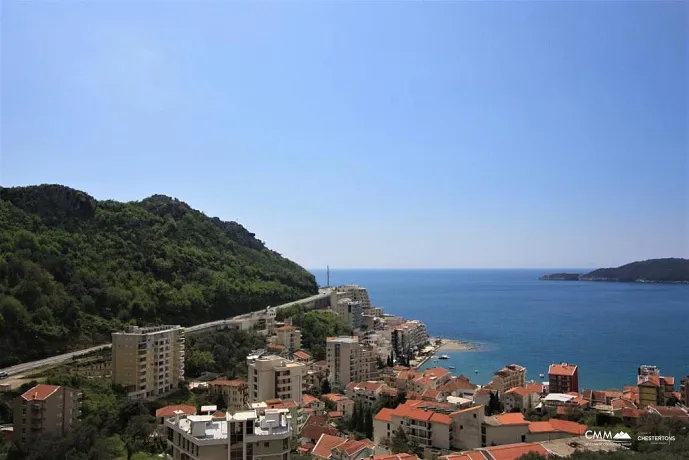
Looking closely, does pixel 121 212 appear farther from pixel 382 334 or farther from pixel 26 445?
pixel 26 445

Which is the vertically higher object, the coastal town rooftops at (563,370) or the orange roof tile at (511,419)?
the orange roof tile at (511,419)

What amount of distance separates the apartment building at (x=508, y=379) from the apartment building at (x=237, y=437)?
9.73 meters

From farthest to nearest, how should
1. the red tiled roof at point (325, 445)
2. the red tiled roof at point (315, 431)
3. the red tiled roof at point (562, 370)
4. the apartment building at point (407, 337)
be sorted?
the apartment building at point (407, 337) < the red tiled roof at point (562, 370) < the red tiled roof at point (315, 431) < the red tiled roof at point (325, 445)

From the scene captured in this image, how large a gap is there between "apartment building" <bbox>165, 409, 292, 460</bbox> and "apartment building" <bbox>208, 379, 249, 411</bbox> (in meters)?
6.93

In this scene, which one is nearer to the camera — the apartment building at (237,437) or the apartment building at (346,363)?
the apartment building at (237,437)

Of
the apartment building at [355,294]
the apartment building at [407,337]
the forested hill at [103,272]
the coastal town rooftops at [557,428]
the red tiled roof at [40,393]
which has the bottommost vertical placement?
the apartment building at [407,337]

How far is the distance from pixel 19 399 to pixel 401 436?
7.65 metres

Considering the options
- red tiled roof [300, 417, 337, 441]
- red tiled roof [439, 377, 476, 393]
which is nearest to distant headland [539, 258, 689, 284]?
red tiled roof [439, 377, 476, 393]

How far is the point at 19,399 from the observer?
402 inches

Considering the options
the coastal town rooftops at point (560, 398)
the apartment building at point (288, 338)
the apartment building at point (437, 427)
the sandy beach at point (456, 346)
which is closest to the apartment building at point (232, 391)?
the apartment building at point (437, 427)

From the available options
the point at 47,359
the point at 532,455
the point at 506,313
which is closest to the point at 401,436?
the point at 532,455

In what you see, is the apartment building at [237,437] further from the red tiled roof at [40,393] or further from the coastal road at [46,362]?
the coastal road at [46,362]

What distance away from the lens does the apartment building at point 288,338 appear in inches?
802

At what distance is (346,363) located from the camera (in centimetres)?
1795
